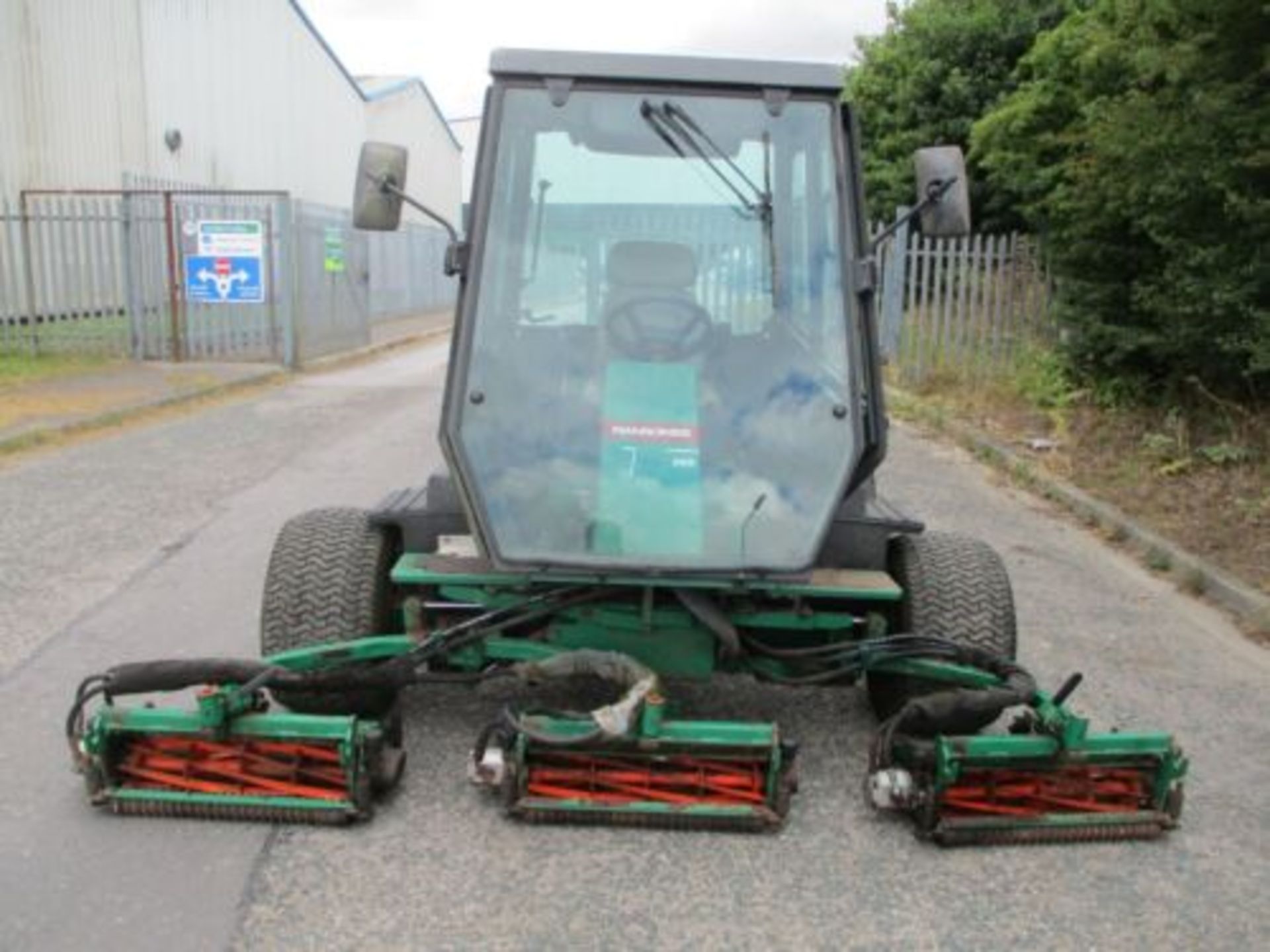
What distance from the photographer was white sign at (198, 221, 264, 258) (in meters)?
16.9

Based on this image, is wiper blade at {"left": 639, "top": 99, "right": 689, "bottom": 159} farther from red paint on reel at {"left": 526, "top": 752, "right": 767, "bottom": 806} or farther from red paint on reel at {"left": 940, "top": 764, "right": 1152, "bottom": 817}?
red paint on reel at {"left": 940, "top": 764, "right": 1152, "bottom": 817}

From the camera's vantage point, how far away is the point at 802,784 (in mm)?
4051

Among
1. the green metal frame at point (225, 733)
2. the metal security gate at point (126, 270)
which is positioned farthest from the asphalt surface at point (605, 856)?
the metal security gate at point (126, 270)

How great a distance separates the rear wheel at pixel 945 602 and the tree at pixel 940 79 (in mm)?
13071

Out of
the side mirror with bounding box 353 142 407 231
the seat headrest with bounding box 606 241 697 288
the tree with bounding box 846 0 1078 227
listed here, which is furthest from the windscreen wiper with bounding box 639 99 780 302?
the tree with bounding box 846 0 1078 227

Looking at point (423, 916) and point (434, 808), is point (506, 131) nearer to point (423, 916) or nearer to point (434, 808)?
point (434, 808)

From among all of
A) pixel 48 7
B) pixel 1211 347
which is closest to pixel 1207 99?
pixel 1211 347

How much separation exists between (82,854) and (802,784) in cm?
211

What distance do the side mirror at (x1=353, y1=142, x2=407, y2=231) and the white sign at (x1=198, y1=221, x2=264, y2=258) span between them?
13528 mm

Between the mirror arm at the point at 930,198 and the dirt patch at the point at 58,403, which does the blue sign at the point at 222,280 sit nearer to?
the dirt patch at the point at 58,403

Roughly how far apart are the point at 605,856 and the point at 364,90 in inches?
1561

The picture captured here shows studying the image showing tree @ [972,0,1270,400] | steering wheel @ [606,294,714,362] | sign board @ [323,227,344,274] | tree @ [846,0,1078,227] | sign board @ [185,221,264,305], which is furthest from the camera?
sign board @ [323,227,344,274]

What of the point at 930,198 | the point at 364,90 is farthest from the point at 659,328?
the point at 364,90

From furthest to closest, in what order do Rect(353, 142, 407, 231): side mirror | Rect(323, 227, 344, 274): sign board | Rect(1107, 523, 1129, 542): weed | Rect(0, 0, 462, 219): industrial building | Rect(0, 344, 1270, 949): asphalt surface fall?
Rect(323, 227, 344, 274): sign board, Rect(0, 0, 462, 219): industrial building, Rect(1107, 523, 1129, 542): weed, Rect(353, 142, 407, 231): side mirror, Rect(0, 344, 1270, 949): asphalt surface
